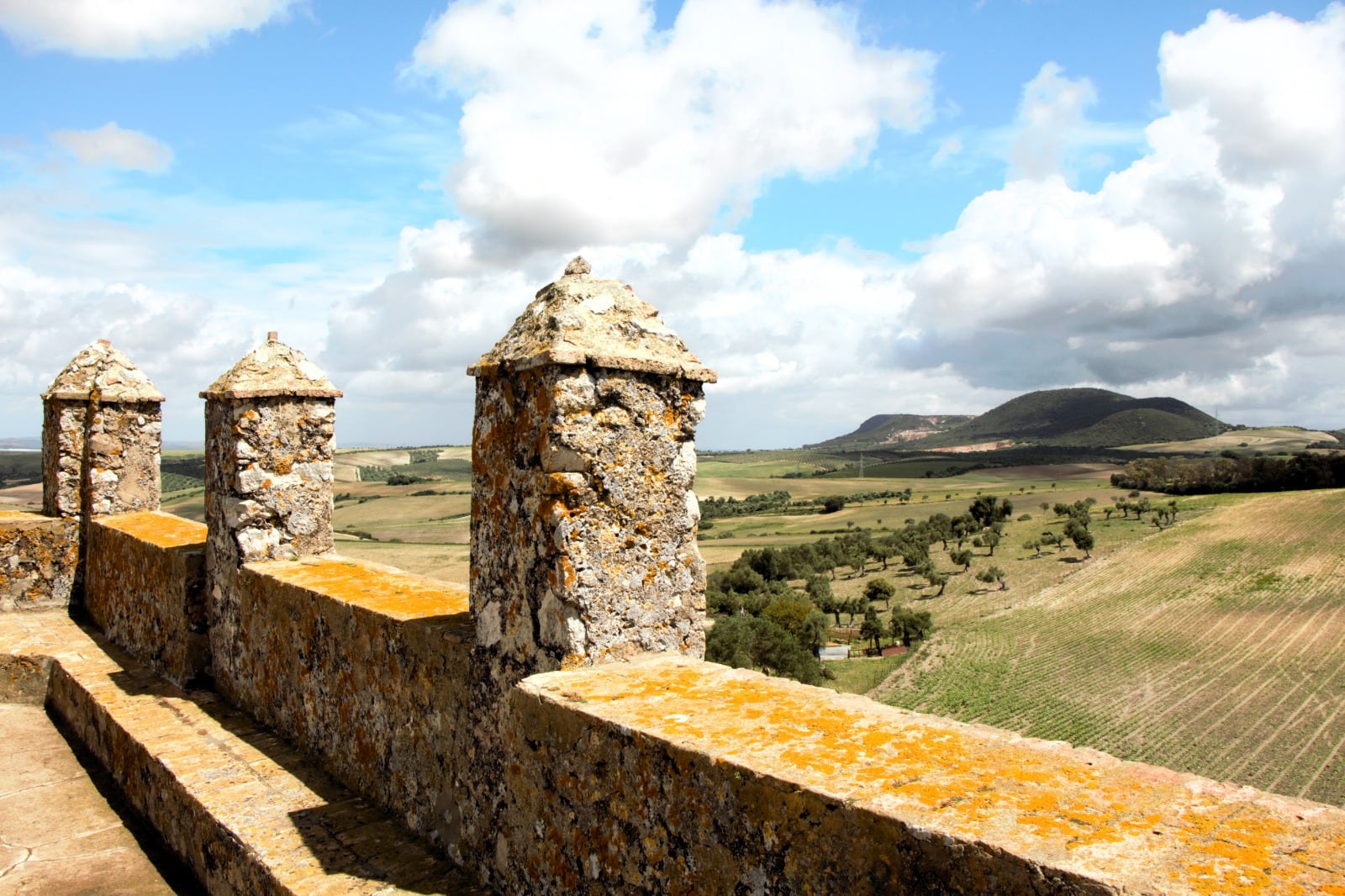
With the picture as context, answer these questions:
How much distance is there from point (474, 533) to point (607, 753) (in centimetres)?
146

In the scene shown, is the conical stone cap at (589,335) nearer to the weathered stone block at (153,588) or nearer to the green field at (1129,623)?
the weathered stone block at (153,588)

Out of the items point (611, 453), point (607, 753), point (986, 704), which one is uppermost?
point (611, 453)

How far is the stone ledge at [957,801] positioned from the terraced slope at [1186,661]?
30840 mm

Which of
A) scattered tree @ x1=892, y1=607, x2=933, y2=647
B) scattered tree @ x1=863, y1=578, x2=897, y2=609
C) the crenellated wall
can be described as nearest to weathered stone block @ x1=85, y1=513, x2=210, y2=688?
the crenellated wall

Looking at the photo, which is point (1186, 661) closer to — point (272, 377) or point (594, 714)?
point (272, 377)

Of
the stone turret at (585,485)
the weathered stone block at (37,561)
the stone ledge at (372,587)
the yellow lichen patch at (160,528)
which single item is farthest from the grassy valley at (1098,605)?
the stone turret at (585,485)

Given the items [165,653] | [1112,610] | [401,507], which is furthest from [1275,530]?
Answer: [165,653]

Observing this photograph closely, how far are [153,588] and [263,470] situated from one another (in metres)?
2.21

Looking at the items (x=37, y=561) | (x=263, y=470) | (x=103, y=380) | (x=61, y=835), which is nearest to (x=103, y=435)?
(x=103, y=380)

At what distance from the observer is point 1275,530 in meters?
66.4

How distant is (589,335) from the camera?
3.51 metres

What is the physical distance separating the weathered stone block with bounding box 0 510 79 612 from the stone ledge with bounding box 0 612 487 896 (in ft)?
11.2

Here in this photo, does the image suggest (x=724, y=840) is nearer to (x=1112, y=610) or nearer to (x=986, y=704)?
(x=986, y=704)

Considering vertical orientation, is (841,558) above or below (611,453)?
below
